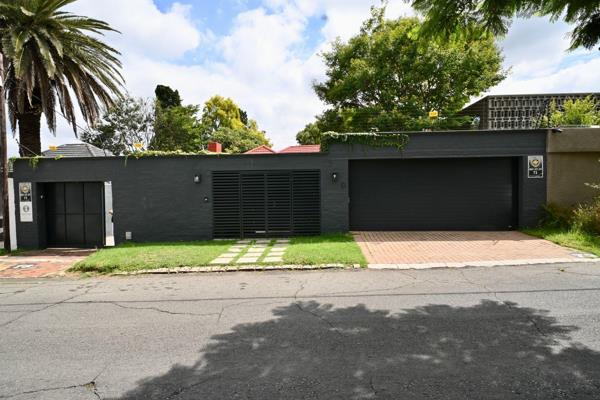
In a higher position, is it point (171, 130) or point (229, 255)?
point (171, 130)

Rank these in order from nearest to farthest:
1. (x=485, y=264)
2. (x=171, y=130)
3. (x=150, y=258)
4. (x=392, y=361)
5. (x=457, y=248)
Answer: (x=392, y=361) → (x=485, y=264) → (x=150, y=258) → (x=457, y=248) → (x=171, y=130)

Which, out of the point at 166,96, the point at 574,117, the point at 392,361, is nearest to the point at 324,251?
the point at 392,361

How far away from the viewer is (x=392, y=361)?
381 cm

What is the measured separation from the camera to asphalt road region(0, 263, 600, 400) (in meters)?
3.38

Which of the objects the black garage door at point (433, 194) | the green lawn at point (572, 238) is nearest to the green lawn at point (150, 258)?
the black garage door at point (433, 194)

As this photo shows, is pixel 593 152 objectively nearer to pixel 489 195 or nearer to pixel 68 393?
pixel 489 195

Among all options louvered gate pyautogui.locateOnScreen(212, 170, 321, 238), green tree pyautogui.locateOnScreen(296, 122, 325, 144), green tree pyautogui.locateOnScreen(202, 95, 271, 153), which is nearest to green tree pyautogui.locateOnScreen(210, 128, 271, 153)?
green tree pyautogui.locateOnScreen(202, 95, 271, 153)

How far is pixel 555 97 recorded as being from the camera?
21531mm

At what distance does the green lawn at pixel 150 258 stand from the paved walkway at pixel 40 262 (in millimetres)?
736

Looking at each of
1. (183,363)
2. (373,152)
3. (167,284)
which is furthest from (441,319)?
(373,152)

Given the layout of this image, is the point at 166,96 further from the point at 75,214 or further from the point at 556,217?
the point at 556,217

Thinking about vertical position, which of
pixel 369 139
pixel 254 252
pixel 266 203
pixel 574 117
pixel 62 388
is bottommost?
pixel 62 388

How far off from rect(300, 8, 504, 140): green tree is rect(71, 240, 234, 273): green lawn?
15.1 metres

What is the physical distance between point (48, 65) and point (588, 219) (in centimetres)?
1744
